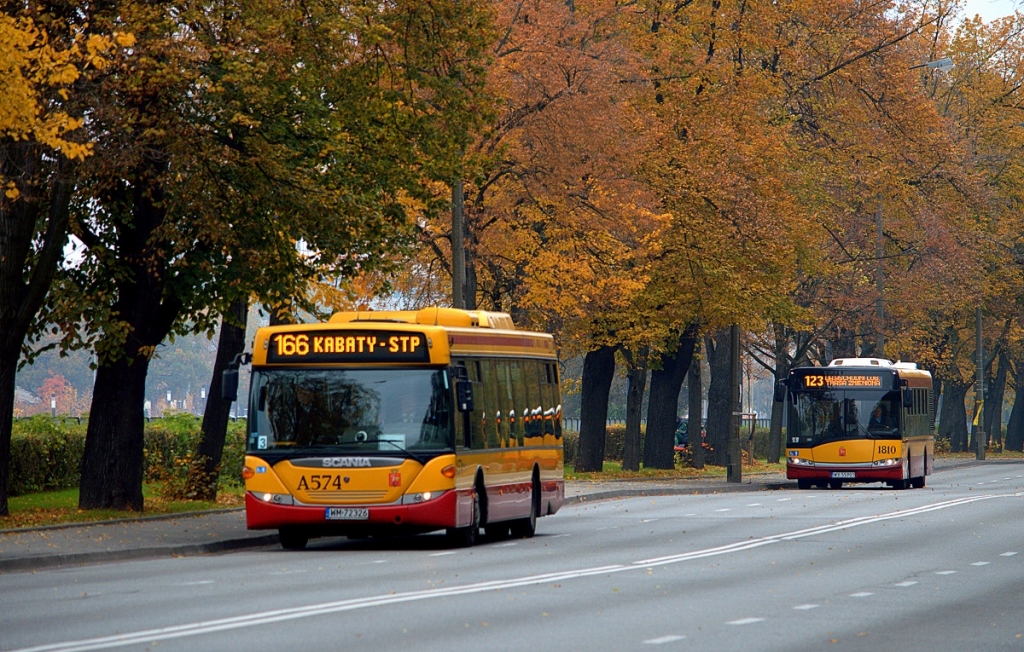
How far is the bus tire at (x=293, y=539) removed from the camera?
21.4 meters

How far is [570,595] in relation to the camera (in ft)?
48.5

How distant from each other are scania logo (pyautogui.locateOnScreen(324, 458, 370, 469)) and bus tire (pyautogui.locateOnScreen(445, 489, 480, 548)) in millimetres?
1615

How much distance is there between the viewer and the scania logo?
67.6 ft

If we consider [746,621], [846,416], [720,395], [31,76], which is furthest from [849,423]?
[746,621]

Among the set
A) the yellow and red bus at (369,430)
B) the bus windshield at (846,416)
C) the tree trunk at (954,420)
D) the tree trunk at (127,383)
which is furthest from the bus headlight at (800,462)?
the tree trunk at (954,420)

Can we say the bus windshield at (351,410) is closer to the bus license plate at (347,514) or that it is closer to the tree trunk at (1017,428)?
the bus license plate at (347,514)

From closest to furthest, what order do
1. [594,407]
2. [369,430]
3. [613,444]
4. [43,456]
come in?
[369,430], [43,456], [594,407], [613,444]

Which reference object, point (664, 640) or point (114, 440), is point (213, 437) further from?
point (664, 640)

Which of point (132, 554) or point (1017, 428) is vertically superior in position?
point (1017, 428)

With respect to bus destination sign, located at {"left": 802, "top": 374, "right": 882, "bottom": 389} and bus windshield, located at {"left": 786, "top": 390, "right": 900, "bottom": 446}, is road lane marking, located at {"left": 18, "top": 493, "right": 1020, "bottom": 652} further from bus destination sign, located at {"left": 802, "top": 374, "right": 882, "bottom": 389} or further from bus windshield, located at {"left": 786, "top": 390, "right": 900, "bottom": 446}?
bus destination sign, located at {"left": 802, "top": 374, "right": 882, "bottom": 389}

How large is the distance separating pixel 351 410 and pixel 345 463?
705 mm

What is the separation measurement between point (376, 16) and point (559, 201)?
13.5 m

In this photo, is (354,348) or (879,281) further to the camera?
(879,281)

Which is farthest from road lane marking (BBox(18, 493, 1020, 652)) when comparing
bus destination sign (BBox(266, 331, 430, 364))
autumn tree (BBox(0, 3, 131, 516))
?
autumn tree (BBox(0, 3, 131, 516))
